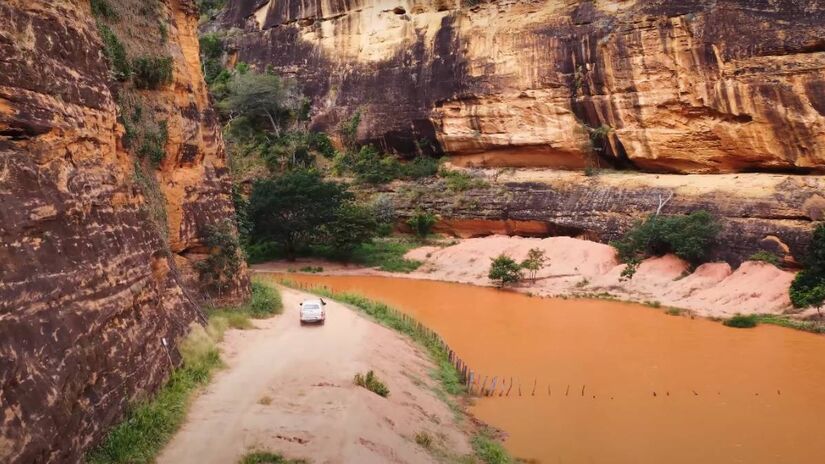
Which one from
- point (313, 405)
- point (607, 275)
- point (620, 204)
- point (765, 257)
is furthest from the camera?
point (620, 204)

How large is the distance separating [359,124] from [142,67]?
2533cm

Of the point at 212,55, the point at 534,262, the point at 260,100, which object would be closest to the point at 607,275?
the point at 534,262

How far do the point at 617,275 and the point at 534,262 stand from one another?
11.0ft

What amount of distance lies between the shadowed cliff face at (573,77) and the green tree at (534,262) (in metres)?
7.41

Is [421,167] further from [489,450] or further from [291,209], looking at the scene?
[489,450]

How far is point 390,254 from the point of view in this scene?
111 ft

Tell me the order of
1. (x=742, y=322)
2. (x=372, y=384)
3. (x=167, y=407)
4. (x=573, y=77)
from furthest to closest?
(x=573, y=77), (x=742, y=322), (x=372, y=384), (x=167, y=407)

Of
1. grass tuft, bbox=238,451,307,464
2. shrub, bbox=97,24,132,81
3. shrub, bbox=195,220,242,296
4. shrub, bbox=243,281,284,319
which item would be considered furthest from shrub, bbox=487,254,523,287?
grass tuft, bbox=238,451,307,464

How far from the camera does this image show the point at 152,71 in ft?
51.5

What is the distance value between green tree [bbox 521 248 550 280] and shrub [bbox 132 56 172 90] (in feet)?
53.9

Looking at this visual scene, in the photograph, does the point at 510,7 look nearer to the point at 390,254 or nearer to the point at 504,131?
the point at 504,131

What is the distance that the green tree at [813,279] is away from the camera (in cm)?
1995

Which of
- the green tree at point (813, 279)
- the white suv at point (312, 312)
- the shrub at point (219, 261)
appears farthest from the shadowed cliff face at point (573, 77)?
the shrub at point (219, 261)

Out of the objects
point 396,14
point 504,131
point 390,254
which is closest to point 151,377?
point 390,254
